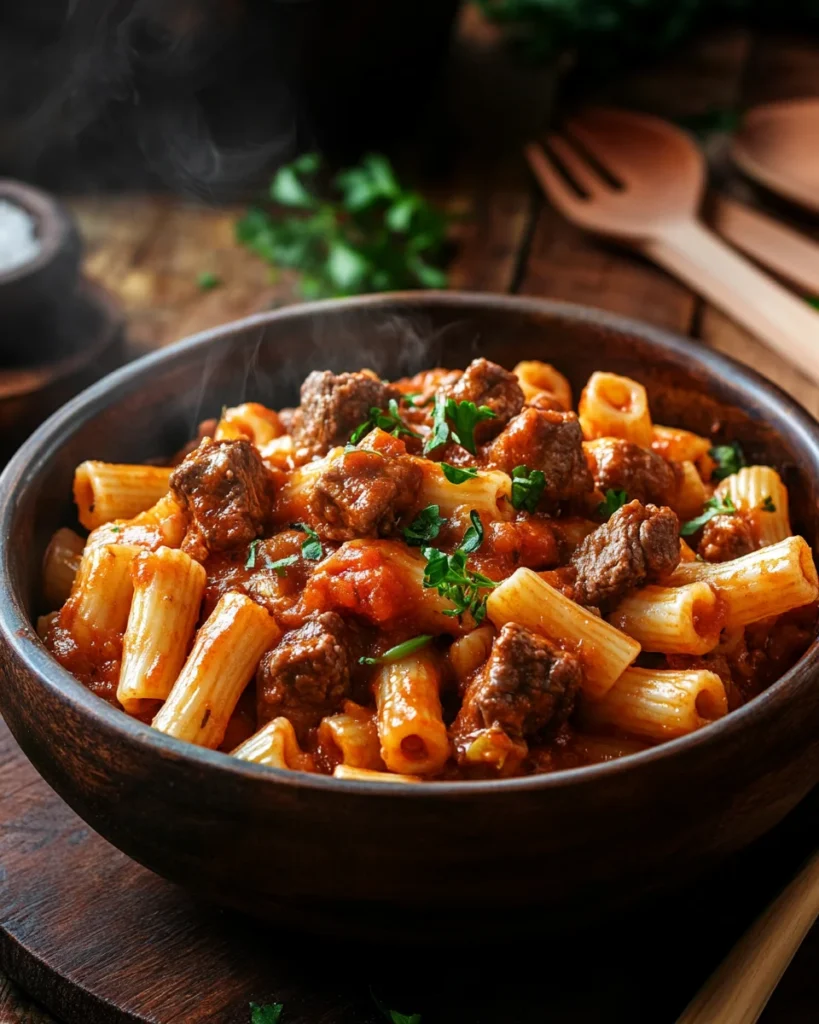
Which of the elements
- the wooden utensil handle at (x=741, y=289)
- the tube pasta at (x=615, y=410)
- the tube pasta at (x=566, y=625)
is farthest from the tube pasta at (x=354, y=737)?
the wooden utensil handle at (x=741, y=289)

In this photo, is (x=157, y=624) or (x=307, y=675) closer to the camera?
(x=307, y=675)

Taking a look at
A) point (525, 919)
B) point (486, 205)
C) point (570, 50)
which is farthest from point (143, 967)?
point (570, 50)

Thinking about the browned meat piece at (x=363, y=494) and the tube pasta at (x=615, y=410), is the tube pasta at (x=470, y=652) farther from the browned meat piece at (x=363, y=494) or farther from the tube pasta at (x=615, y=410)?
the tube pasta at (x=615, y=410)

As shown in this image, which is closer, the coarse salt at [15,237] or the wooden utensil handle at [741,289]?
the wooden utensil handle at [741,289]

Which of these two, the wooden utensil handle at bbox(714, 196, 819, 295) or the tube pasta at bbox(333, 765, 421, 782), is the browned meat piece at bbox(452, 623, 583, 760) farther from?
the wooden utensil handle at bbox(714, 196, 819, 295)

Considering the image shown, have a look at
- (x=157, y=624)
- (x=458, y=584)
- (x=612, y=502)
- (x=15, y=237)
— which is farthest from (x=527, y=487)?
(x=15, y=237)

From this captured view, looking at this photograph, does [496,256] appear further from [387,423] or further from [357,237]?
[387,423]

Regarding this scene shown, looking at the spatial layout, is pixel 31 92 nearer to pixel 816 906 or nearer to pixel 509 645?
pixel 509 645
